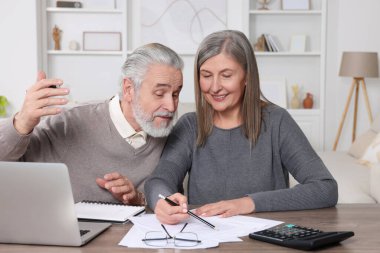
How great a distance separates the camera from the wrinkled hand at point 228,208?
70.6 inches

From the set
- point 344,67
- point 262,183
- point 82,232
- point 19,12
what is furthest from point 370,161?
point 19,12

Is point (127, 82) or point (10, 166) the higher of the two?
point (127, 82)

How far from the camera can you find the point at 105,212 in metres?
1.81

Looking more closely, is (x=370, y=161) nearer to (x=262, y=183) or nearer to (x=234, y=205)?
(x=262, y=183)

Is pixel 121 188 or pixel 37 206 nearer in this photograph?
pixel 37 206

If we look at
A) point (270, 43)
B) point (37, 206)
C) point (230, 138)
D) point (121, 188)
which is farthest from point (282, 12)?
point (37, 206)

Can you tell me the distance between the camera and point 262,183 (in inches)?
88.0

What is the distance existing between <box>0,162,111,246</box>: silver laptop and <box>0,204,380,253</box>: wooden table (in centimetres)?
3

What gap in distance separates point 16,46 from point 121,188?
13.9 ft

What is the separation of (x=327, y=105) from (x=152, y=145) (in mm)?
4179

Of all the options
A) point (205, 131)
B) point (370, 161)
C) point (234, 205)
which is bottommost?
point (370, 161)

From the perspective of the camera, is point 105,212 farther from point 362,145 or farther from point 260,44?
point 260,44

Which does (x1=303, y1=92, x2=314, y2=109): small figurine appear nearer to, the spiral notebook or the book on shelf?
the book on shelf

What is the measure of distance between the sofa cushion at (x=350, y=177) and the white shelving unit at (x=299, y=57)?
48.7 inches
